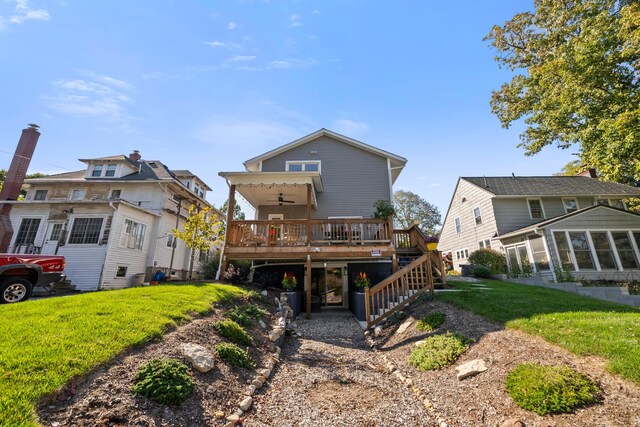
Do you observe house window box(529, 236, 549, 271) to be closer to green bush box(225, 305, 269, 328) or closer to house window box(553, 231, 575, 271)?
house window box(553, 231, 575, 271)

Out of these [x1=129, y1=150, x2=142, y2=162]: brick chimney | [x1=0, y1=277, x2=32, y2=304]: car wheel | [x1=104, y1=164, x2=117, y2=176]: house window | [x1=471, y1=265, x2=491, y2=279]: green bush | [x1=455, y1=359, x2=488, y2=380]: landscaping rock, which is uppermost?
[x1=129, y1=150, x2=142, y2=162]: brick chimney

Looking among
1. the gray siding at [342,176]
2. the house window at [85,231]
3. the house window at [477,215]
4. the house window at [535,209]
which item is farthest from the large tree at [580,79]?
the house window at [85,231]

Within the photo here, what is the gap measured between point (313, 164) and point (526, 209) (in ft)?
48.2

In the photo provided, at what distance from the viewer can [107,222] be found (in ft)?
46.0

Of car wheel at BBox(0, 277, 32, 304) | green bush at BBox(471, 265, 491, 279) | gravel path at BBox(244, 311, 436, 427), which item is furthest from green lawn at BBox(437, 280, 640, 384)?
car wheel at BBox(0, 277, 32, 304)

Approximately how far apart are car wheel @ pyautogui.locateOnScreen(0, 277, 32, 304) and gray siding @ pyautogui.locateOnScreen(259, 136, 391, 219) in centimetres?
935

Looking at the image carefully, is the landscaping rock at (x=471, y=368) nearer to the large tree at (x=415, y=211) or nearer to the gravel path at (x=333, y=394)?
the gravel path at (x=333, y=394)

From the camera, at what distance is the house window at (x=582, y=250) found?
13812 millimetres

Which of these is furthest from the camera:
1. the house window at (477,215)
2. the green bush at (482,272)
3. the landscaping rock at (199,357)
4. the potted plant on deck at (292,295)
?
the house window at (477,215)

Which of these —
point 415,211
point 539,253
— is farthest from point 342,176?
point 415,211

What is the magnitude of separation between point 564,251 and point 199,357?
1792 centimetres

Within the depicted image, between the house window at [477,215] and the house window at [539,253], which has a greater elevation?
the house window at [477,215]

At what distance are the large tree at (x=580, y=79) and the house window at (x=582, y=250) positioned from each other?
3.57 meters

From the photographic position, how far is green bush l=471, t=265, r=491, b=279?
51.7 ft
